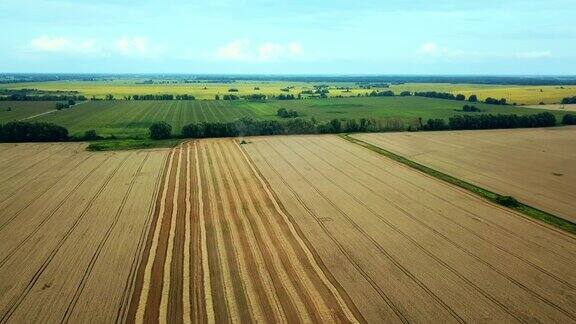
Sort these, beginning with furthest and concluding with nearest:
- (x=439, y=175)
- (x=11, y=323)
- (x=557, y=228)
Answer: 1. (x=439, y=175)
2. (x=557, y=228)
3. (x=11, y=323)

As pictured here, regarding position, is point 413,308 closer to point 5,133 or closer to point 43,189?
point 43,189

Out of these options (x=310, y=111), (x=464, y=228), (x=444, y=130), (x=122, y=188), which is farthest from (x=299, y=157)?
(x=310, y=111)

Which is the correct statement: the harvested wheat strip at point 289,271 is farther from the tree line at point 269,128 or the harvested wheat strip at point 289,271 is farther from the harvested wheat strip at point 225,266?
the tree line at point 269,128

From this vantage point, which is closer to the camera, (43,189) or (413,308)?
(413,308)

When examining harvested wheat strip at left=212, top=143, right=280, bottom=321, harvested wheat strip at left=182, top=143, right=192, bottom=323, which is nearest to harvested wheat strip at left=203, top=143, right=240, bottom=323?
harvested wheat strip at left=212, top=143, right=280, bottom=321

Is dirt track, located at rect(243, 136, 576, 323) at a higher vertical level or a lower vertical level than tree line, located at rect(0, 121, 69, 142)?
lower

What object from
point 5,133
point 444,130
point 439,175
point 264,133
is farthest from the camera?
point 444,130

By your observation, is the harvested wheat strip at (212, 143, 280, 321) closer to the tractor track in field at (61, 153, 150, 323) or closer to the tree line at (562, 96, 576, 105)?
the tractor track in field at (61, 153, 150, 323)
